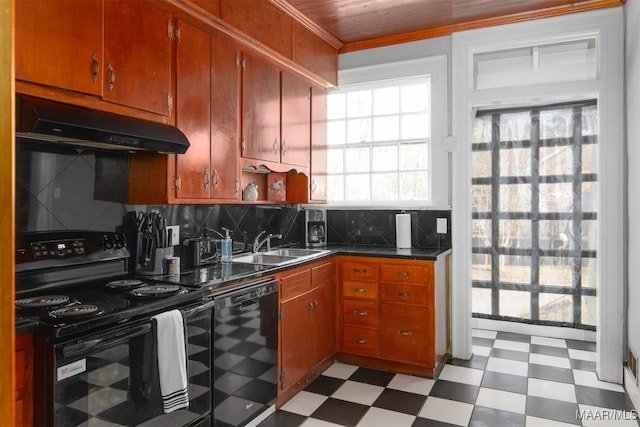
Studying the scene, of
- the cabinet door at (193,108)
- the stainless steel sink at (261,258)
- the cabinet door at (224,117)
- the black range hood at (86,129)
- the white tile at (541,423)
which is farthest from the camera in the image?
the stainless steel sink at (261,258)

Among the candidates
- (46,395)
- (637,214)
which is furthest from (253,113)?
(637,214)

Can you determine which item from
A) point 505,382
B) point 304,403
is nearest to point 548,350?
point 505,382

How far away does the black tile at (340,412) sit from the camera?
2.60 m

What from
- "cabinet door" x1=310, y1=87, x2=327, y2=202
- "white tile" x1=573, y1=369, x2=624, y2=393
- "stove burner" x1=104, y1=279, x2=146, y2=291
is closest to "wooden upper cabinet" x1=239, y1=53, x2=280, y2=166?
Result: "cabinet door" x1=310, y1=87, x2=327, y2=202

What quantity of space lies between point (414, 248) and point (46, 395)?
2.85 meters

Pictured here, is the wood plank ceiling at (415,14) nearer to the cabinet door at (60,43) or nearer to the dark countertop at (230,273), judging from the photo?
the cabinet door at (60,43)

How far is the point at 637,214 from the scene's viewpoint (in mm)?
2807

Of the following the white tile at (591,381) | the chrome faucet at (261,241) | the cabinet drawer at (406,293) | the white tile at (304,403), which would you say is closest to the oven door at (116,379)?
the white tile at (304,403)

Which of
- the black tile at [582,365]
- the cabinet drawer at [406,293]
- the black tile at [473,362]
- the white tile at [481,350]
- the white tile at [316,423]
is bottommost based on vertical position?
the white tile at [316,423]

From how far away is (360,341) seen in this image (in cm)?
344

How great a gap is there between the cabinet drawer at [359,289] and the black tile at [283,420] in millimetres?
1066

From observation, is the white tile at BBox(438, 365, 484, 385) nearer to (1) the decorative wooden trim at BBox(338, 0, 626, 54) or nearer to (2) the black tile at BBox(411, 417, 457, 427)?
(2) the black tile at BBox(411, 417, 457, 427)

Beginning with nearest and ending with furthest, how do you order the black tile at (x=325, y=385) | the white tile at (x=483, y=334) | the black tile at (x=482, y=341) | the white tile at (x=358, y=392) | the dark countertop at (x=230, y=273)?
the dark countertop at (x=230, y=273), the white tile at (x=358, y=392), the black tile at (x=325, y=385), the black tile at (x=482, y=341), the white tile at (x=483, y=334)

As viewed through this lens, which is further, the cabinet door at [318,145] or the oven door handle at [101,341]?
the cabinet door at [318,145]
